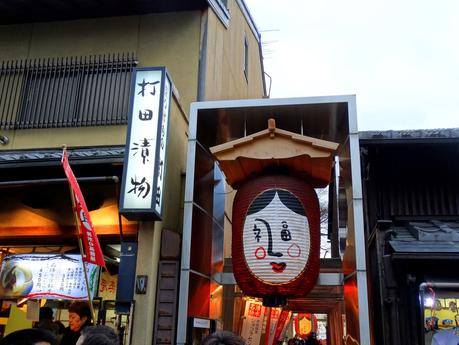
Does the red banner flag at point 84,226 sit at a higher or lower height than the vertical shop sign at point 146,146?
lower

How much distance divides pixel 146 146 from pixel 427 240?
4.65 m

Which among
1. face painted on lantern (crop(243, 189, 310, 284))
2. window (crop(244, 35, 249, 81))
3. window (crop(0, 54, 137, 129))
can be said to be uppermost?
window (crop(244, 35, 249, 81))

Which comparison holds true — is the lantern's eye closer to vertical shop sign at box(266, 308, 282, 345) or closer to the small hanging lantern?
the small hanging lantern

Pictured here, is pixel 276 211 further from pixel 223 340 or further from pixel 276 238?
pixel 223 340

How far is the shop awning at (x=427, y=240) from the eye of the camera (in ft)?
22.2

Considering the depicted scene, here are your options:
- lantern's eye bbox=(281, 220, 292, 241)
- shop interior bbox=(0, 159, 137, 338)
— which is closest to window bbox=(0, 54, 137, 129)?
shop interior bbox=(0, 159, 137, 338)

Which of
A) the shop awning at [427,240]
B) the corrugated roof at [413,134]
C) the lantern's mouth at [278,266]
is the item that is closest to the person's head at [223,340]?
the lantern's mouth at [278,266]

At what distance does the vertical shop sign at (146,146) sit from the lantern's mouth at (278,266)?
1.97 meters

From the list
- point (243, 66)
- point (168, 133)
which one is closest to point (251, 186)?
point (168, 133)

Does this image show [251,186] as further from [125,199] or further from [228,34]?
[228,34]

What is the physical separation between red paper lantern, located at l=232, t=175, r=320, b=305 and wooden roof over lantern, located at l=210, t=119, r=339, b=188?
10.2 inches

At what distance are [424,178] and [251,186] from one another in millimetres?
3403

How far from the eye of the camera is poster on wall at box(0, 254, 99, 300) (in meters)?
8.28

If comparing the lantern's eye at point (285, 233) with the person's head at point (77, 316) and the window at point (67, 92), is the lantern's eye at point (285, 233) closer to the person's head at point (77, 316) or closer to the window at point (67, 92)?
the person's head at point (77, 316)
